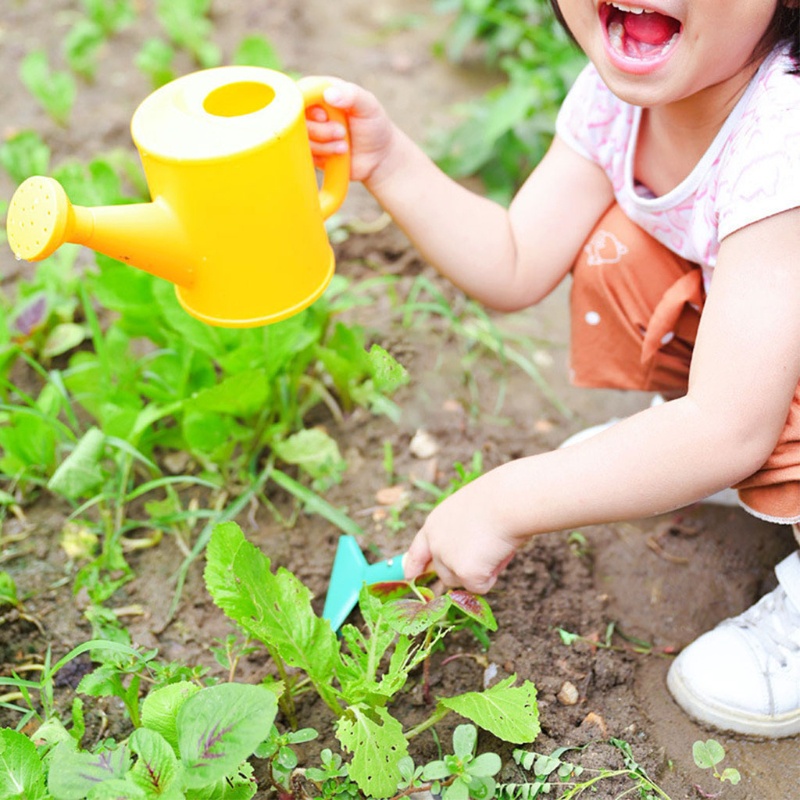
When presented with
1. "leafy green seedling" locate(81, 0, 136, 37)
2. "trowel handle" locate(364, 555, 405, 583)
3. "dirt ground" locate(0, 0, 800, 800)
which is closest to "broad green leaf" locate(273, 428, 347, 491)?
"dirt ground" locate(0, 0, 800, 800)

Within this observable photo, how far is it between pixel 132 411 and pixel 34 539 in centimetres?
26

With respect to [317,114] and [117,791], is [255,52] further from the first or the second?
[117,791]

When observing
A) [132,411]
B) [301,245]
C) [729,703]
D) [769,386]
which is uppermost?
[301,245]

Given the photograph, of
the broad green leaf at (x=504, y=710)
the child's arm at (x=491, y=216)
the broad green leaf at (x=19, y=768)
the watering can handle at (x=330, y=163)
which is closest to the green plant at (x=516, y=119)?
the child's arm at (x=491, y=216)

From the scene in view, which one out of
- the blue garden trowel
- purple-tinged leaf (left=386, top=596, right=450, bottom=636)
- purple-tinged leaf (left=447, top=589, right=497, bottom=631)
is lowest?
the blue garden trowel

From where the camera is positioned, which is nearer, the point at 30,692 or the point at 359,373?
the point at 30,692

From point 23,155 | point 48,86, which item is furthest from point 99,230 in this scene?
point 48,86

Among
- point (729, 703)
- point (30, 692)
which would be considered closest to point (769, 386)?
point (729, 703)

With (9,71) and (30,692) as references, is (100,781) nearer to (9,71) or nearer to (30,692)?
(30,692)

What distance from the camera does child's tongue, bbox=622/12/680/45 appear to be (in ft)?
3.67

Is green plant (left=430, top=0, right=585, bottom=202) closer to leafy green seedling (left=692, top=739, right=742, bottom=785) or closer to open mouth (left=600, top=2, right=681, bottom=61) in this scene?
open mouth (left=600, top=2, right=681, bottom=61)

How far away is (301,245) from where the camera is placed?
3.92ft

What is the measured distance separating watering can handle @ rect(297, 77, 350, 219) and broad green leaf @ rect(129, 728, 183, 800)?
2.16ft

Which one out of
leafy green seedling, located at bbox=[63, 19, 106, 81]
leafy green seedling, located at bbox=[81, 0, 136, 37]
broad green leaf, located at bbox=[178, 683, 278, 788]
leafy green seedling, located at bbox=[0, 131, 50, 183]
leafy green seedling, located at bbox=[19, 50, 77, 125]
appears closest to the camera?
broad green leaf, located at bbox=[178, 683, 278, 788]
